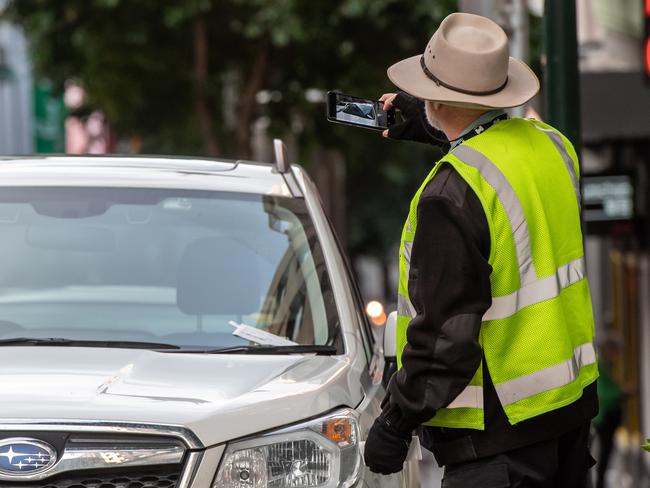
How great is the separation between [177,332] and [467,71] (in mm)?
1508

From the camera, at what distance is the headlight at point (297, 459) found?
4.04 metres

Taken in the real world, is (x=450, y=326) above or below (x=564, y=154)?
below

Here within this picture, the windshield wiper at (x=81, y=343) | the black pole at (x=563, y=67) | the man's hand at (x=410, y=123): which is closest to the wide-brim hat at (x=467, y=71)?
the man's hand at (x=410, y=123)

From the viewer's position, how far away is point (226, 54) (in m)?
19.7

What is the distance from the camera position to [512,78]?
13.8ft

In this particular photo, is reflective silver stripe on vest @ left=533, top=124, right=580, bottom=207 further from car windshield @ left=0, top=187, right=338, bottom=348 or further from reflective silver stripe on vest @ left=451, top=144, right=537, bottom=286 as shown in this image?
car windshield @ left=0, top=187, right=338, bottom=348

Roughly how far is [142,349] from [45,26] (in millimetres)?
13950

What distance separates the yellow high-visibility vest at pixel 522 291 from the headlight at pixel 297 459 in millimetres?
319

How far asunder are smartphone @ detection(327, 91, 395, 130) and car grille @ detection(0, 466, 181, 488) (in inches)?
53.3

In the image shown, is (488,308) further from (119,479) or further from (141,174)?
(141,174)

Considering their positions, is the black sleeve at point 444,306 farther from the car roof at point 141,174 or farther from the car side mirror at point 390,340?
the car roof at point 141,174

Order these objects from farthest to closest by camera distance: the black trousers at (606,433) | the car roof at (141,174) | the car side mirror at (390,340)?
1. the black trousers at (606,433)
2. the car roof at (141,174)
3. the car side mirror at (390,340)

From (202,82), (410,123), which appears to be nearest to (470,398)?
(410,123)

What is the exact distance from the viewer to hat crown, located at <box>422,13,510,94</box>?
402 cm
